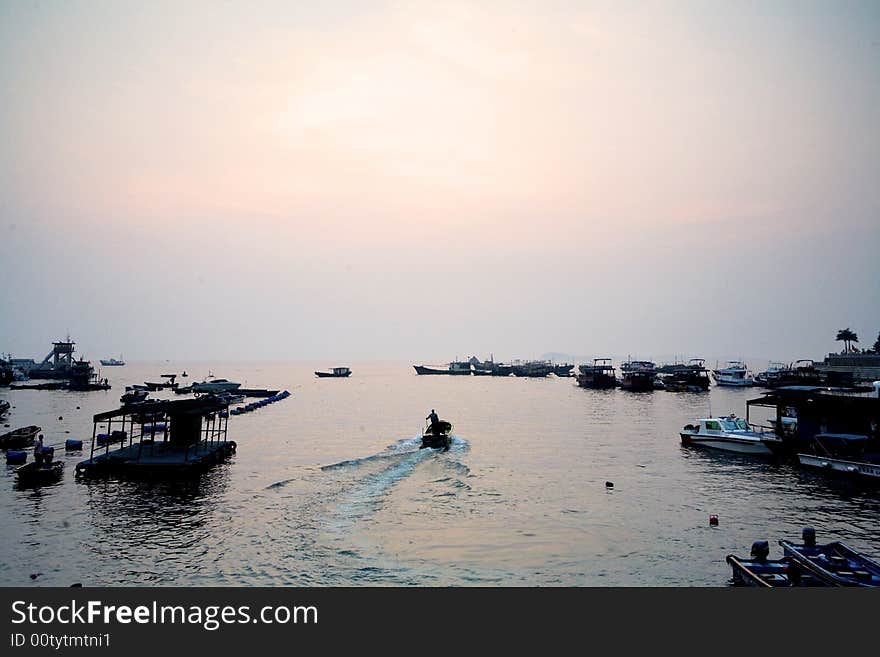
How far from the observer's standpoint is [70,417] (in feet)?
247

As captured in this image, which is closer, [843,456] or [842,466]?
[842,466]

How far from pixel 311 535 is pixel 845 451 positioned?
32886 mm

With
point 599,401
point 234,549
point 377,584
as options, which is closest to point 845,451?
point 377,584

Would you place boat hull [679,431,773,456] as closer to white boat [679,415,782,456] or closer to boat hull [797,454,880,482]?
white boat [679,415,782,456]

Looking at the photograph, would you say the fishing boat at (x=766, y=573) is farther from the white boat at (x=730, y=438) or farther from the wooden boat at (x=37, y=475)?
the wooden boat at (x=37, y=475)

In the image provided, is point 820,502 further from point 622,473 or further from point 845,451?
point 622,473

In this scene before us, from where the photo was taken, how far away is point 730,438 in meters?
46.8

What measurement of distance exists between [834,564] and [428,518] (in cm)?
1570

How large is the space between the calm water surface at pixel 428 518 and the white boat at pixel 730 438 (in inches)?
62.5

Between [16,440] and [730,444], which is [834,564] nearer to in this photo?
[730,444]

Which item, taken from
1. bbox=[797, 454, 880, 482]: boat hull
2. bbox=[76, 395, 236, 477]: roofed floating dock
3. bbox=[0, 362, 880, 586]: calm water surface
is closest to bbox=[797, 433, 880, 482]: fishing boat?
bbox=[797, 454, 880, 482]: boat hull

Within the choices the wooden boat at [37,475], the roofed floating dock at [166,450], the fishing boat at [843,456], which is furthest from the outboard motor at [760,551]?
the wooden boat at [37,475]

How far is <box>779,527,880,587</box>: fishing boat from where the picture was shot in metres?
16.4

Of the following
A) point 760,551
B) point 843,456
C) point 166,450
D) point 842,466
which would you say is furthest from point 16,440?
point 843,456
